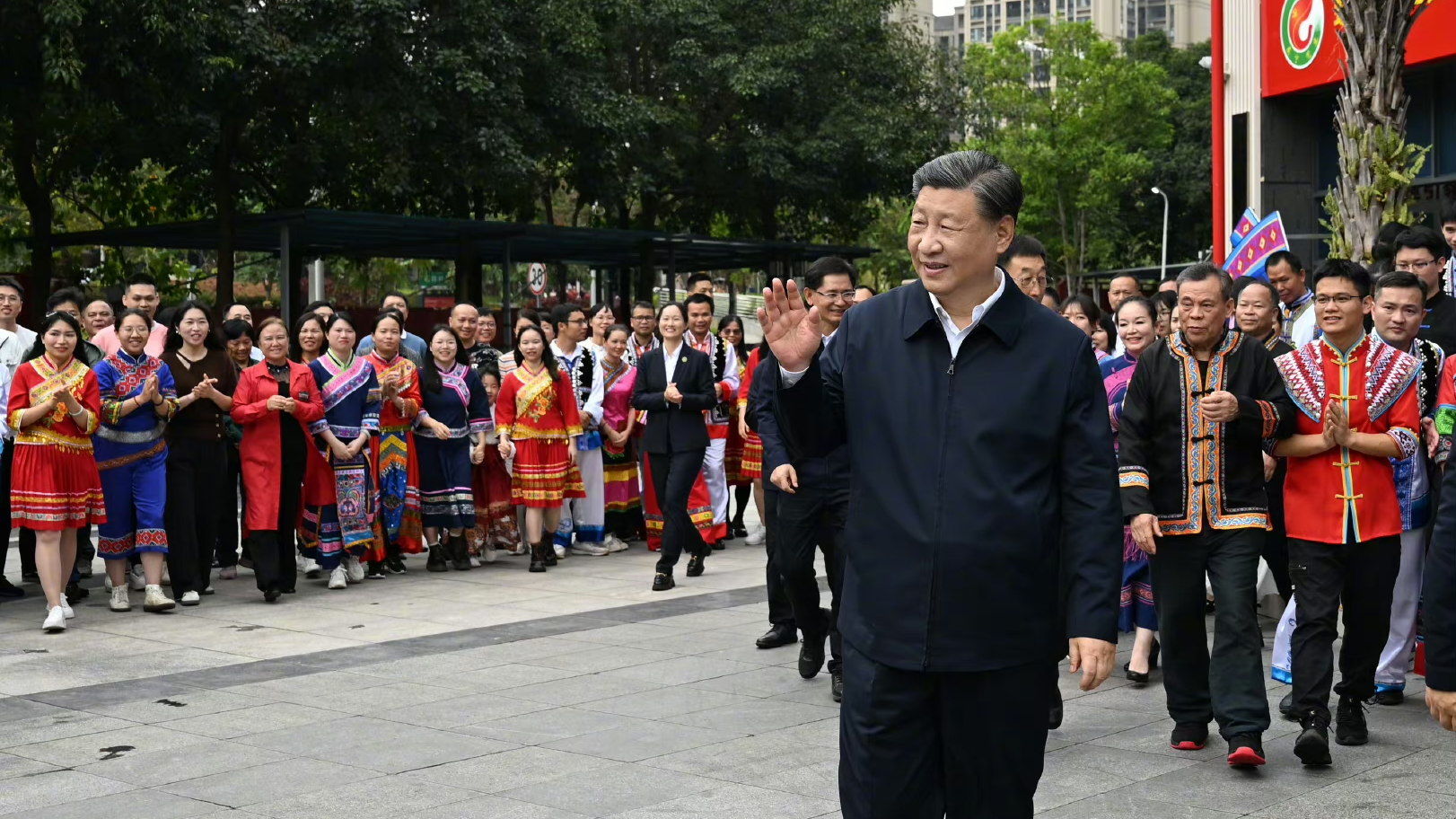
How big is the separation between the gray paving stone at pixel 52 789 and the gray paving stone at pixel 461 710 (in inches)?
49.9

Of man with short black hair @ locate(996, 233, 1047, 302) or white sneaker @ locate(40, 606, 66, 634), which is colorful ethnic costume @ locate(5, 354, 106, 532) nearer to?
white sneaker @ locate(40, 606, 66, 634)

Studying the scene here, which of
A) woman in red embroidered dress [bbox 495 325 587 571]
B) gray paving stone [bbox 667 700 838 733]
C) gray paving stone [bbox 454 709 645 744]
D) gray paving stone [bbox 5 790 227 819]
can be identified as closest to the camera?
gray paving stone [bbox 5 790 227 819]

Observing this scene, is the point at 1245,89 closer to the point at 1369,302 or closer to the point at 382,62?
the point at 382,62

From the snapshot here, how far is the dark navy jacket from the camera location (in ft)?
11.2

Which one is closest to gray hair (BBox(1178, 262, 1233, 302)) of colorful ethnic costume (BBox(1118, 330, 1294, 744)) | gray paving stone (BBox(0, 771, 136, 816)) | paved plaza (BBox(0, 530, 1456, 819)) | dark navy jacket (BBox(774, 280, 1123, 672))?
colorful ethnic costume (BBox(1118, 330, 1294, 744))

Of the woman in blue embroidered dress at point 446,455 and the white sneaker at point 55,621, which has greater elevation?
the woman in blue embroidered dress at point 446,455

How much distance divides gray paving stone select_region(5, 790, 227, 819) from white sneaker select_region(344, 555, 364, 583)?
5.49 metres

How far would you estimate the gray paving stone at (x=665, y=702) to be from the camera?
682cm

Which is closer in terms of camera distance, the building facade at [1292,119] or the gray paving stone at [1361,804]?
the gray paving stone at [1361,804]

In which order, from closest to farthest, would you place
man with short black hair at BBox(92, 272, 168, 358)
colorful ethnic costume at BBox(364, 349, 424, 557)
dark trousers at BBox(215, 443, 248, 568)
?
man with short black hair at BBox(92, 272, 168, 358) < colorful ethnic costume at BBox(364, 349, 424, 557) < dark trousers at BBox(215, 443, 248, 568)

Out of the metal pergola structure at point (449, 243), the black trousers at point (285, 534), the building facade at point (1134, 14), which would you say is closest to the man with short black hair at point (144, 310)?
the black trousers at point (285, 534)

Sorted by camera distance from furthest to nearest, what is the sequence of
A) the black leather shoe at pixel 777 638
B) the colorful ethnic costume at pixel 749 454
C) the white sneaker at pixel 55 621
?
the colorful ethnic costume at pixel 749 454, the white sneaker at pixel 55 621, the black leather shoe at pixel 777 638

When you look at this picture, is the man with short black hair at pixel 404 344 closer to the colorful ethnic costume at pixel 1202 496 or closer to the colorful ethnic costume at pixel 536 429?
the colorful ethnic costume at pixel 536 429

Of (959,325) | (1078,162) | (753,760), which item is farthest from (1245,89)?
(1078,162)
